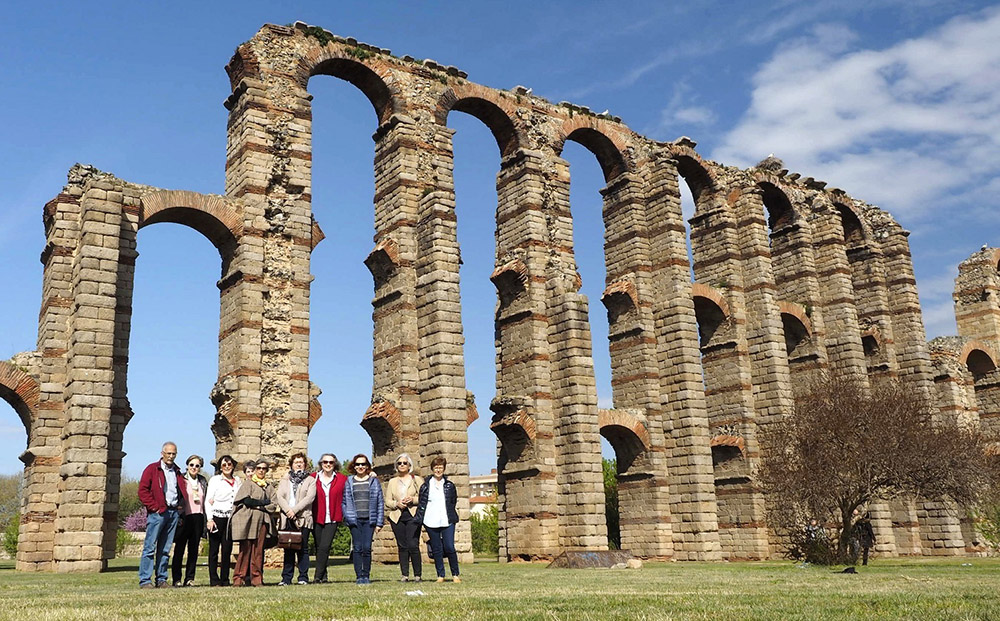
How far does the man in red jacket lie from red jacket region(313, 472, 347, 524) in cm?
165

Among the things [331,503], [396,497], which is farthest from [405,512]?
[331,503]

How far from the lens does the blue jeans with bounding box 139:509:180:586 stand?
10141mm

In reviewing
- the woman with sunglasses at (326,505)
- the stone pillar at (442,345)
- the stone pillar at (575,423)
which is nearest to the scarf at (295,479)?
the woman with sunglasses at (326,505)

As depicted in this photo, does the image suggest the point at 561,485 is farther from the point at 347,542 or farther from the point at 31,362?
the point at 347,542

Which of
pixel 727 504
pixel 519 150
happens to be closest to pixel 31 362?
pixel 519 150

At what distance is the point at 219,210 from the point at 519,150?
9327 mm

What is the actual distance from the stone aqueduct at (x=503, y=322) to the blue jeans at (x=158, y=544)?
659 cm

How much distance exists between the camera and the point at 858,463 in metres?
18.9

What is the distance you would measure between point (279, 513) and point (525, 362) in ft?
42.9

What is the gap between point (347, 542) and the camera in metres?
49.1

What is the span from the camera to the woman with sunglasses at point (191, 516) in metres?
10.6

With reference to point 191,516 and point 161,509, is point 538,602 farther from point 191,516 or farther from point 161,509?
point 191,516

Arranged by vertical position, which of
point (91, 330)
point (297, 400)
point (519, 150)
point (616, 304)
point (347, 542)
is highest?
point (519, 150)

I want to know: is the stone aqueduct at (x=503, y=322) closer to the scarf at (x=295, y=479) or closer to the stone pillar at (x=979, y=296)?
the scarf at (x=295, y=479)
